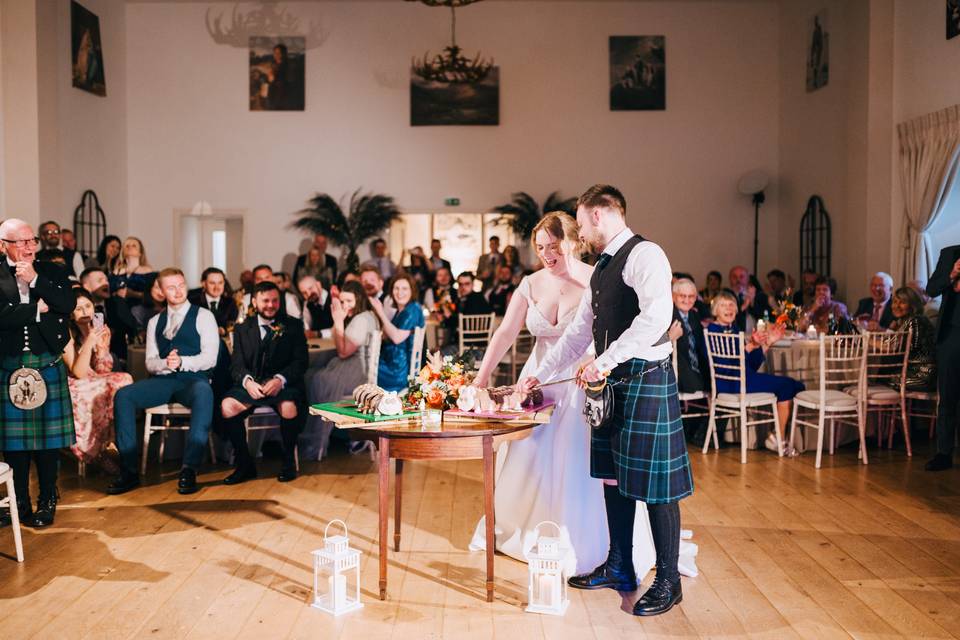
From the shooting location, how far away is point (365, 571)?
4.11 metres

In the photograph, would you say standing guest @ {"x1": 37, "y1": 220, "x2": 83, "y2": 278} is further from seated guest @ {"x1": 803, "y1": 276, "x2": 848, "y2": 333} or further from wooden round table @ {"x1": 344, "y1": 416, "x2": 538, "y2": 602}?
seated guest @ {"x1": 803, "y1": 276, "x2": 848, "y2": 333}

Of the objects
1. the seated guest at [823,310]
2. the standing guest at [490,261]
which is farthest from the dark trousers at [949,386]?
the standing guest at [490,261]

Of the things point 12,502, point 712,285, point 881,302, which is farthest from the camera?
point 712,285

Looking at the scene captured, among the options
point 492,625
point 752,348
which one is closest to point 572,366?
point 492,625

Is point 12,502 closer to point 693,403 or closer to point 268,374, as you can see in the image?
point 268,374

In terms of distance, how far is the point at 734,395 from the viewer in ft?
22.0

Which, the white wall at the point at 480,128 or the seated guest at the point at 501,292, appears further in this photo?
the white wall at the point at 480,128

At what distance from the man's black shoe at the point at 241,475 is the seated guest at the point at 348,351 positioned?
715mm

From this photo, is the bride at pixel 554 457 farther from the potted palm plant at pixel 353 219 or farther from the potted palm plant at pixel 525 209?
the potted palm plant at pixel 353 219

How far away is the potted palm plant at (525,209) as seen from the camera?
14.1m

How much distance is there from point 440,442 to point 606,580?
0.98 m

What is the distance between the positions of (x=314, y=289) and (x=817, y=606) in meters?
7.08

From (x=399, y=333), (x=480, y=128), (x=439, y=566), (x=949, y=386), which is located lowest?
(x=439, y=566)

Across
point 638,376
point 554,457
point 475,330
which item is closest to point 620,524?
point 554,457
